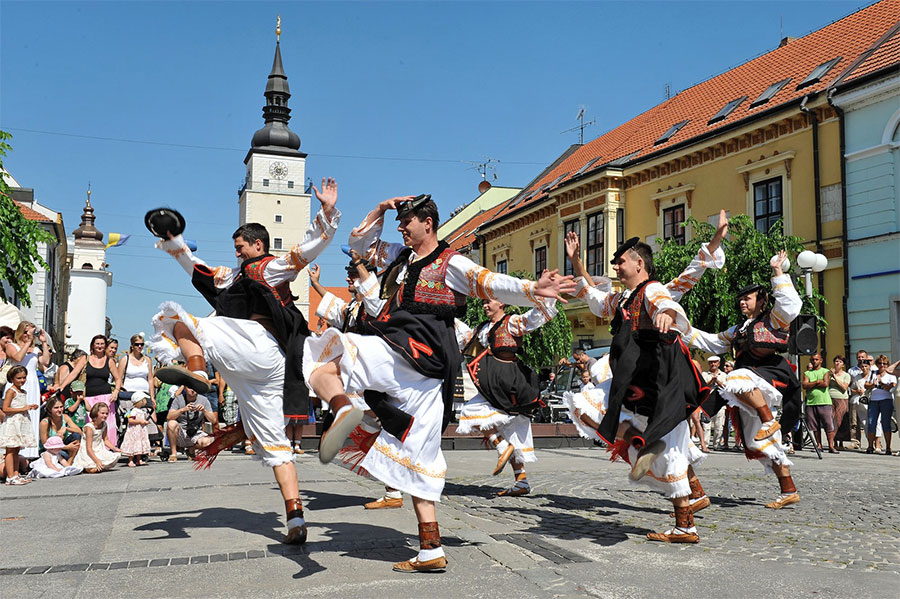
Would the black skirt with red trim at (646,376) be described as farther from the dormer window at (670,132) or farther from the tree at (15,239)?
the dormer window at (670,132)

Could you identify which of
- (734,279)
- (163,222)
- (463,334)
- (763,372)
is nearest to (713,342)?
(763,372)

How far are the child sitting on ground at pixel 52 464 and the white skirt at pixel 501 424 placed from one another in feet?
18.0

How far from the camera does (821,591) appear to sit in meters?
3.94

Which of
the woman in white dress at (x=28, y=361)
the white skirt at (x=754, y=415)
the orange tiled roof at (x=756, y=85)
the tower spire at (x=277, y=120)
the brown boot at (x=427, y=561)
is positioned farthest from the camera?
the tower spire at (x=277, y=120)

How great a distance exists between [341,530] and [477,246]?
43.2 meters

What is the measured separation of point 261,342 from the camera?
5.29 metres

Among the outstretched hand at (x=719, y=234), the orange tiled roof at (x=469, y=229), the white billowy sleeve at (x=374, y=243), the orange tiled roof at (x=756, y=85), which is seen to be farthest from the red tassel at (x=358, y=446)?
the orange tiled roof at (x=469, y=229)

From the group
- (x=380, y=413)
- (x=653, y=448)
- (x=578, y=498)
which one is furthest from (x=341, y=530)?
(x=578, y=498)

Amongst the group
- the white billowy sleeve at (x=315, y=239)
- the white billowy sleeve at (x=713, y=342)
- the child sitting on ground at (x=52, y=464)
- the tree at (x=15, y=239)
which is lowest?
the child sitting on ground at (x=52, y=464)

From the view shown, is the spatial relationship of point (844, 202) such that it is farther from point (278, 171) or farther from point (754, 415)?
point (278, 171)

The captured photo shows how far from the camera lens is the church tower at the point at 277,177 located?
114 meters

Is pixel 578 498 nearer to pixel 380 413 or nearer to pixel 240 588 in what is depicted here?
pixel 380 413

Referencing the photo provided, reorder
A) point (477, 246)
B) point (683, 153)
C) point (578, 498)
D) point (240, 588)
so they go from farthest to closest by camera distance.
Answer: point (477, 246)
point (683, 153)
point (578, 498)
point (240, 588)

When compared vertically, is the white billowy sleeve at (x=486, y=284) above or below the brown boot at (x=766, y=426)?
above
